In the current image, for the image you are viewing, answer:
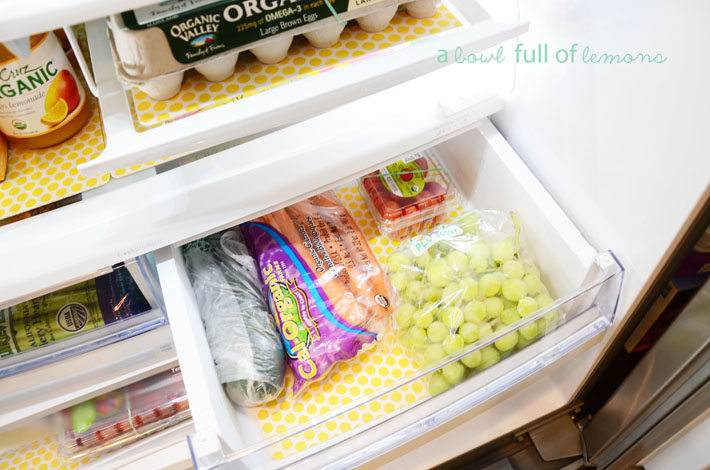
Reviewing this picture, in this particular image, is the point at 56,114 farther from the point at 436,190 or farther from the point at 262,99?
the point at 436,190

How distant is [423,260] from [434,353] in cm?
17

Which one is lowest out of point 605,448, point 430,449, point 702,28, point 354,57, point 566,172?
point 605,448

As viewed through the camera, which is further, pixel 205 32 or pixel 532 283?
pixel 532 283

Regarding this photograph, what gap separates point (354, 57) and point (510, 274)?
45cm

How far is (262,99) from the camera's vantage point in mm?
664

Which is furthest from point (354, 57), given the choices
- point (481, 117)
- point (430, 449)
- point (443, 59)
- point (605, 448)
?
point (605, 448)

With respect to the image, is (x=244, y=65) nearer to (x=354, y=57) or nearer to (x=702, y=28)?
(x=354, y=57)

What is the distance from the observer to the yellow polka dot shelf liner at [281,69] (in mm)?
671

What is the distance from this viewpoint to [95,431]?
1083 mm

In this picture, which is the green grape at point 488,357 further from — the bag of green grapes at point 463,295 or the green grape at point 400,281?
the green grape at point 400,281

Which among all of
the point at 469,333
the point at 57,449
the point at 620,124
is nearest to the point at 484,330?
the point at 469,333

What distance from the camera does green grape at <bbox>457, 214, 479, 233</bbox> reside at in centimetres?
102

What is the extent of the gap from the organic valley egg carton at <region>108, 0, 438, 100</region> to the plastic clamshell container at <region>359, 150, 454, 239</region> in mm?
464

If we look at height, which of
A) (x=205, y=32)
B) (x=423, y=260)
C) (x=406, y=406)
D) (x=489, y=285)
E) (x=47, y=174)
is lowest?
(x=406, y=406)
